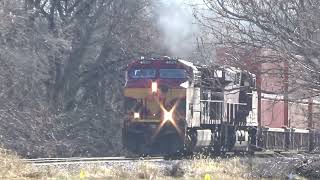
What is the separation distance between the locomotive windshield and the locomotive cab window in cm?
33

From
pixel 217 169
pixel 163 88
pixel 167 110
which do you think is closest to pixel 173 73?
pixel 163 88

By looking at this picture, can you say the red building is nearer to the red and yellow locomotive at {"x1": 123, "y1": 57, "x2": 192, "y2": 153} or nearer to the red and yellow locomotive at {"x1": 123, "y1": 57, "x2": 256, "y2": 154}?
the red and yellow locomotive at {"x1": 123, "y1": 57, "x2": 256, "y2": 154}

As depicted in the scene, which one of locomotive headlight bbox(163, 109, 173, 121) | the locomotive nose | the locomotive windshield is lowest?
locomotive headlight bbox(163, 109, 173, 121)

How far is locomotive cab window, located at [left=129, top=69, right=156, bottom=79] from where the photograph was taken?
2833cm

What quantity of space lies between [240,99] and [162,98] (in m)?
4.28

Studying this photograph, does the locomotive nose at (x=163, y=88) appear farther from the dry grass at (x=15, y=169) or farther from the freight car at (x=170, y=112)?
the dry grass at (x=15, y=169)

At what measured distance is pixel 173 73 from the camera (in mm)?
27953

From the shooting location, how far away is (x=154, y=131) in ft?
92.6

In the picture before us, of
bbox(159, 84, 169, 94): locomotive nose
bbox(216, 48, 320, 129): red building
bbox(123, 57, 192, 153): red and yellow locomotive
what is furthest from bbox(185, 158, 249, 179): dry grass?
bbox(159, 84, 169, 94): locomotive nose

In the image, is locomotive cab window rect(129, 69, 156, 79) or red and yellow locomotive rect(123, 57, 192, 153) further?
locomotive cab window rect(129, 69, 156, 79)

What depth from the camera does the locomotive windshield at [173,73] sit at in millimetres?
27663

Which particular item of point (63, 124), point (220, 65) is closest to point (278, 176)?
point (220, 65)

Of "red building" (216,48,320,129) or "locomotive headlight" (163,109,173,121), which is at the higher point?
"red building" (216,48,320,129)

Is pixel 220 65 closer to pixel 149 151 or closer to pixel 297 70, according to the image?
pixel 297 70
